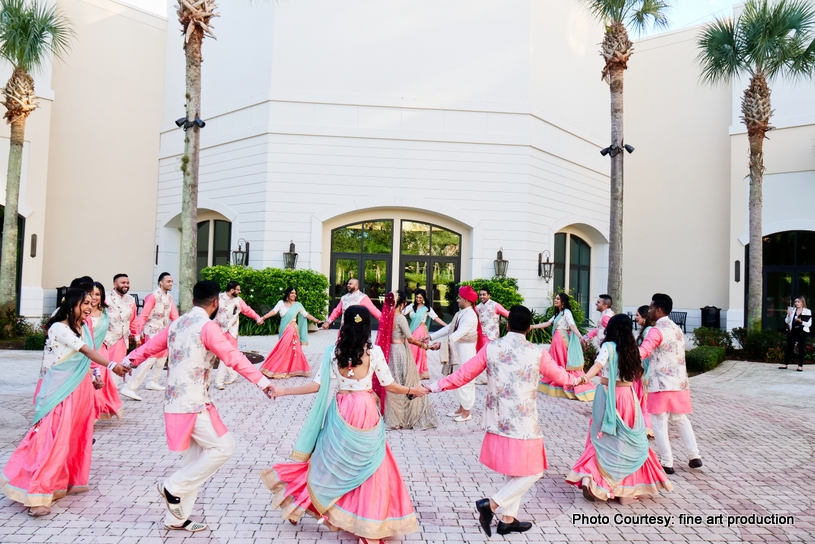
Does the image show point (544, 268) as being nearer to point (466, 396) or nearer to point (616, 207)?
point (616, 207)

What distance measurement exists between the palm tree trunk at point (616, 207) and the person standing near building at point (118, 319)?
8.97m

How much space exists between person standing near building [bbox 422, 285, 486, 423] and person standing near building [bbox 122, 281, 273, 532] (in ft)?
11.8

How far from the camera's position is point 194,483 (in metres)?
4.32

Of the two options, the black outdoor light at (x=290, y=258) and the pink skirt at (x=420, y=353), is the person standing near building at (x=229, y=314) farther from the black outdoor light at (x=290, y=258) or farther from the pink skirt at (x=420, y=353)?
the black outdoor light at (x=290, y=258)

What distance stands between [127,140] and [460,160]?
1151 centimetres

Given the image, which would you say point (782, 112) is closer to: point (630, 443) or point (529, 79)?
point (529, 79)

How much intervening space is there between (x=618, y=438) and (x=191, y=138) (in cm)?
977

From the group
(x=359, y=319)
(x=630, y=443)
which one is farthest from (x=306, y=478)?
(x=630, y=443)

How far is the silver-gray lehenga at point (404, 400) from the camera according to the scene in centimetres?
744

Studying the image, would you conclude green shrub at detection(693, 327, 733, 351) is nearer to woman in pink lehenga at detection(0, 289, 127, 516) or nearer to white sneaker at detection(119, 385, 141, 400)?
white sneaker at detection(119, 385, 141, 400)

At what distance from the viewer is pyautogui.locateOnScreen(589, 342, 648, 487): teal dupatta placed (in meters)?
5.12

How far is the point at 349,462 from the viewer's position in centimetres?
416

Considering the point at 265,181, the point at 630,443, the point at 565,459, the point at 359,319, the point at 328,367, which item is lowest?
the point at 565,459

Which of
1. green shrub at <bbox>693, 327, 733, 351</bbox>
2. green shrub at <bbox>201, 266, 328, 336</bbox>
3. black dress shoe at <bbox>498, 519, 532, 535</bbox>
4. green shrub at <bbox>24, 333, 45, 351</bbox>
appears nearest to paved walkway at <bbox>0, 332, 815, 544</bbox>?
black dress shoe at <bbox>498, 519, 532, 535</bbox>
